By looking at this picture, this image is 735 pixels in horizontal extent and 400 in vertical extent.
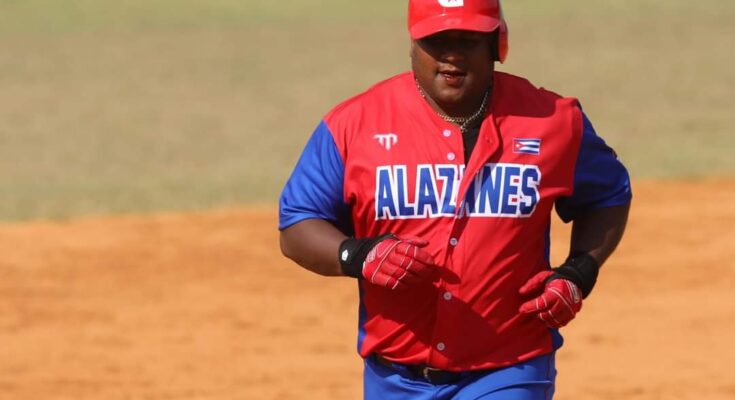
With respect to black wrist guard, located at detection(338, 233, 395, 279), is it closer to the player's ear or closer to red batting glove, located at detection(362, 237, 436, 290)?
red batting glove, located at detection(362, 237, 436, 290)

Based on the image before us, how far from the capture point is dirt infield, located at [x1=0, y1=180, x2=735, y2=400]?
9.57 metres

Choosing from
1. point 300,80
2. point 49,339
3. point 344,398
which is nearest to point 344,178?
point 344,398

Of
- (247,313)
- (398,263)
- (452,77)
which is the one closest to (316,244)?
(398,263)

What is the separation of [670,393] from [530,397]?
403 cm

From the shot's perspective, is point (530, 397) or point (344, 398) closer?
point (530, 397)

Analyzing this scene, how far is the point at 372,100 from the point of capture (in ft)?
17.9

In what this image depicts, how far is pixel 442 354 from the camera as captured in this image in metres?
5.37

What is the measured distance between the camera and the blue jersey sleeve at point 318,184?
5348mm

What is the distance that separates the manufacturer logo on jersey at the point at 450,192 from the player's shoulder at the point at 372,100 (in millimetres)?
244

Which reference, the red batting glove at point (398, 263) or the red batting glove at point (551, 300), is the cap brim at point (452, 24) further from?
the red batting glove at point (551, 300)

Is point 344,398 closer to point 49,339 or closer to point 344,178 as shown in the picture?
point 49,339

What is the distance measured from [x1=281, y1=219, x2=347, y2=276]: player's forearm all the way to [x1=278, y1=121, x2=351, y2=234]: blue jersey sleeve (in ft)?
0.09

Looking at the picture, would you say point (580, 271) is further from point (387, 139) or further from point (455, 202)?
point (387, 139)

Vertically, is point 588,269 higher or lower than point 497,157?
lower
